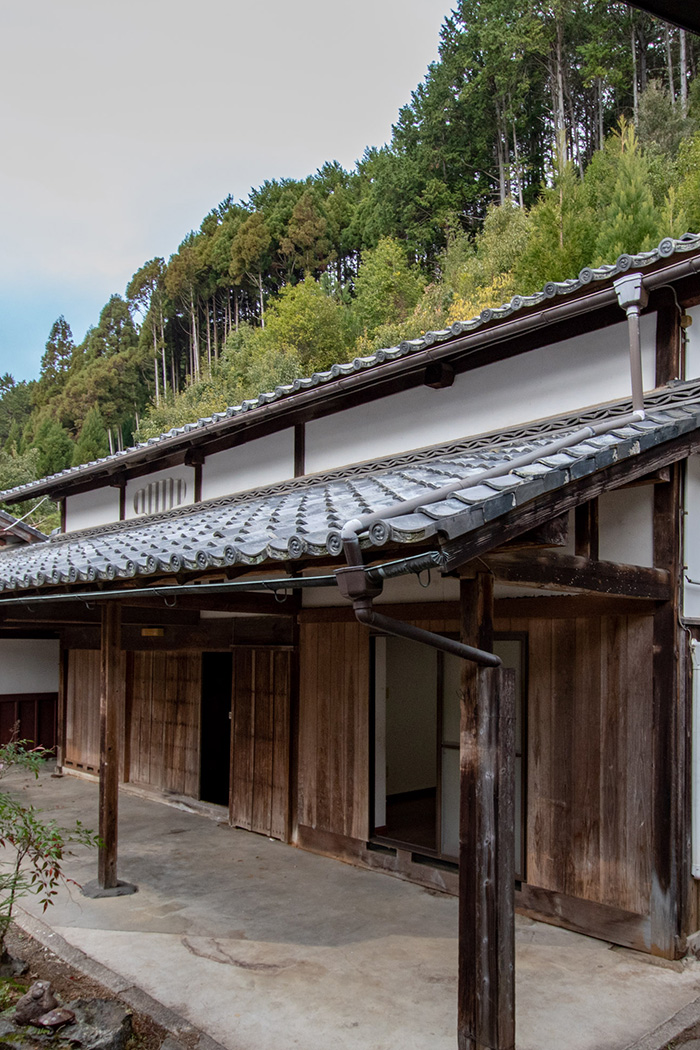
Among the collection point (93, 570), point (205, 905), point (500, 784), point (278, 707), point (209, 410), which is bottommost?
point (205, 905)

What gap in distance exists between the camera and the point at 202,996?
458 cm

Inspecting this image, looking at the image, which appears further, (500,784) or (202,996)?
(202,996)

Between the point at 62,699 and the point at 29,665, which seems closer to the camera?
the point at 62,699

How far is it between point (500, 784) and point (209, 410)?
27418 mm

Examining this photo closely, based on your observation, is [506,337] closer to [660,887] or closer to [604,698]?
[604,698]

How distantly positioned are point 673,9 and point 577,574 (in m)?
2.98

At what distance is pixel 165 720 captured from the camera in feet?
32.9

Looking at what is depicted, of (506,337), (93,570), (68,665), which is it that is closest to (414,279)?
(68,665)

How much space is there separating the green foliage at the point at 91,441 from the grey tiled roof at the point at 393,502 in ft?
117

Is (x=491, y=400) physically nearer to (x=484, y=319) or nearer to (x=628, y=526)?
(x=484, y=319)

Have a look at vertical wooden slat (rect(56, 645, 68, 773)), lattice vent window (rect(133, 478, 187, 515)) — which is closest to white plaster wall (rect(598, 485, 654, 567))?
lattice vent window (rect(133, 478, 187, 515))

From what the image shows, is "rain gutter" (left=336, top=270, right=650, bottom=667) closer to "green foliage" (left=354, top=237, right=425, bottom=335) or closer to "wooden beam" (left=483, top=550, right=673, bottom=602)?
"wooden beam" (left=483, top=550, right=673, bottom=602)

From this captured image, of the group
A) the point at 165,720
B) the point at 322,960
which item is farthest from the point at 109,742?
the point at 165,720

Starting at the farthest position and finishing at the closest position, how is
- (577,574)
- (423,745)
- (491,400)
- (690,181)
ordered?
(690,181) → (423,745) → (491,400) → (577,574)
